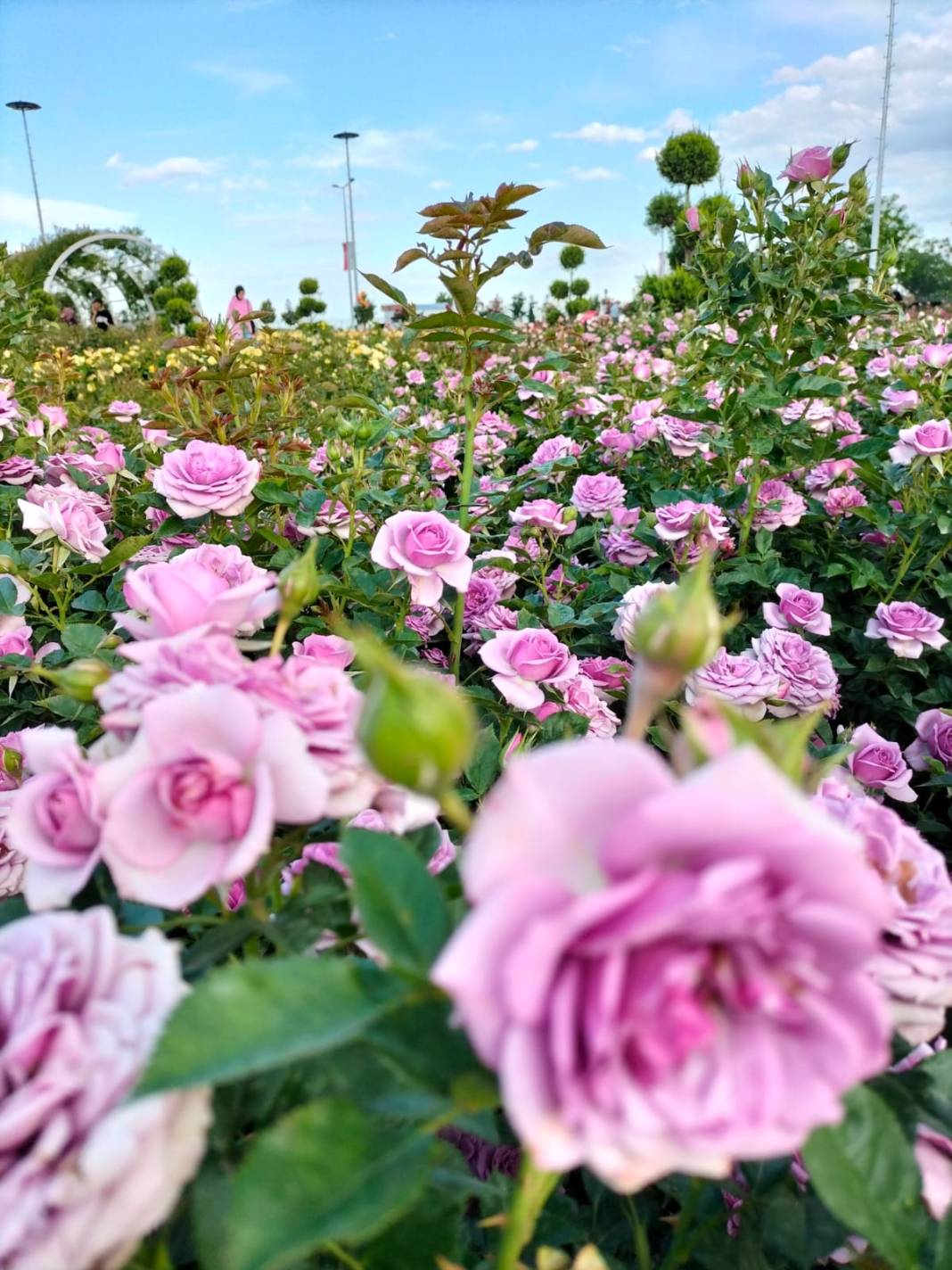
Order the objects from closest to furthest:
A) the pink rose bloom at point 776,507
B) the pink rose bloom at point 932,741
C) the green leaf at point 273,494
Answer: the green leaf at point 273,494
the pink rose bloom at point 932,741
the pink rose bloom at point 776,507

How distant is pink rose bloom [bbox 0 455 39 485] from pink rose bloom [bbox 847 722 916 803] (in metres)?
1.48

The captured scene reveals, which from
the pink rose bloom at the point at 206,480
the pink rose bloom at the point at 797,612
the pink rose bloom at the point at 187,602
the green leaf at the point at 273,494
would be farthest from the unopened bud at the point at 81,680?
the pink rose bloom at the point at 797,612

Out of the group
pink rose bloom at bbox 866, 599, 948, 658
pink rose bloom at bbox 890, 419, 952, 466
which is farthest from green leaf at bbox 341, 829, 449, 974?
pink rose bloom at bbox 890, 419, 952, 466

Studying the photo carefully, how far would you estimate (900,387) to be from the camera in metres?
2.39

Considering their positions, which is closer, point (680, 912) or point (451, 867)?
point (680, 912)

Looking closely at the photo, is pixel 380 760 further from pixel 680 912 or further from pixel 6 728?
pixel 6 728

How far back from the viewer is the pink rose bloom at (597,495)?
1825mm

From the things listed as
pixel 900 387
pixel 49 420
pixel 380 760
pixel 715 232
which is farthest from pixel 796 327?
pixel 380 760

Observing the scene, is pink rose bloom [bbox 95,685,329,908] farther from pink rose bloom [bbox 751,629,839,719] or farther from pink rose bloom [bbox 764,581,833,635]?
pink rose bloom [bbox 764,581,833,635]

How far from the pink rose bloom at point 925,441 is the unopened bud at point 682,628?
5.01 feet

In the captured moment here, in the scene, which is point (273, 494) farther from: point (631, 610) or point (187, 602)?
point (187, 602)

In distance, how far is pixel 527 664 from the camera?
40.9 inches

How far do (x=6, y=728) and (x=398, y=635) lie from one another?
632 millimetres

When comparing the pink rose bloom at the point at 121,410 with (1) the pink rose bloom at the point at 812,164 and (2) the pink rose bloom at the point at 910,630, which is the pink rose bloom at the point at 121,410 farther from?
(2) the pink rose bloom at the point at 910,630
